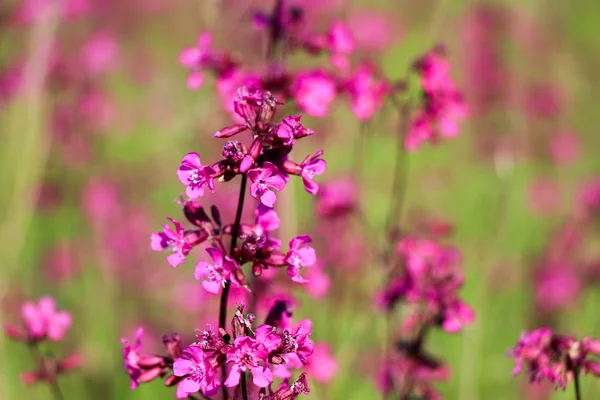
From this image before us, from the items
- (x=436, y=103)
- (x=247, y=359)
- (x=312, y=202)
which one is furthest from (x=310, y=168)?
(x=312, y=202)

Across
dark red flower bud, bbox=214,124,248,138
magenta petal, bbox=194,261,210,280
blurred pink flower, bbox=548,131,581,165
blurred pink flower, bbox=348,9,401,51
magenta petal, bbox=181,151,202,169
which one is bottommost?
magenta petal, bbox=194,261,210,280

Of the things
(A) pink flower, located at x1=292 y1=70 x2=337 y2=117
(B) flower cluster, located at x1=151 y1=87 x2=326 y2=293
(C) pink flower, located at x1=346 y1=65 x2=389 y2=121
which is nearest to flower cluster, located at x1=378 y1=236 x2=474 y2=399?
(C) pink flower, located at x1=346 y1=65 x2=389 y2=121

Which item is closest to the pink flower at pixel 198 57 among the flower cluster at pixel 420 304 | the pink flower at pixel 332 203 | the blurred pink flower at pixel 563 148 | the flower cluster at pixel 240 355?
the pink flower at pixel 332 203

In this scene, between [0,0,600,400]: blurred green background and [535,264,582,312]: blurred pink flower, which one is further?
[535,264,582,312]: blurred pink flower

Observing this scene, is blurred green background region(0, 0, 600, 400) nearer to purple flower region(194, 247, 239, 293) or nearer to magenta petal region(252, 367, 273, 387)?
purple flower region(194, 247, 239, 293)

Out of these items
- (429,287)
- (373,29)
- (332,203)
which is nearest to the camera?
(429,287)

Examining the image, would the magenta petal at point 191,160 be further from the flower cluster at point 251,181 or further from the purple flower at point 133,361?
the purple flower at point 133,361

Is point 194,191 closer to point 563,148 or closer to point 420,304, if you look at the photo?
point 420,304
